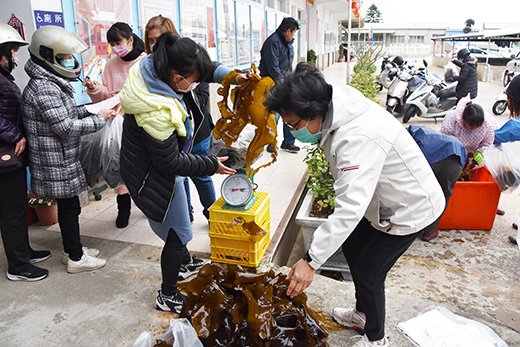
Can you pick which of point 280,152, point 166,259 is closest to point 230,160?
point 166,259

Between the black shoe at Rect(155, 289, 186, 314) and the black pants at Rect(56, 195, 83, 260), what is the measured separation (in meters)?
0.88

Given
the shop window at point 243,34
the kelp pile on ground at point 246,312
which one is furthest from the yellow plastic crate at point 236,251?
the shop window at point 243,34

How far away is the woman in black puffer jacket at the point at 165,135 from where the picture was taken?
197 cm

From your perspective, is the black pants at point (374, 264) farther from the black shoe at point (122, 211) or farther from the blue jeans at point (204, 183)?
the black shoe at point (122, 211)

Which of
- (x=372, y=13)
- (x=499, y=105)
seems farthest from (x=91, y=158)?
(x=372, y=13)

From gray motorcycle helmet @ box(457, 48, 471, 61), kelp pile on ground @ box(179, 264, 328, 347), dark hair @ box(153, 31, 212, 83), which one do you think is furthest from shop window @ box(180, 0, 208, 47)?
gray motorcycle helmet @ box(457, 48, 471, 61)

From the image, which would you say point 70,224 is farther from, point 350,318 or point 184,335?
point 350,318

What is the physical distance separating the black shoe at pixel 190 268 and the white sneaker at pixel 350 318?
3.54 ft

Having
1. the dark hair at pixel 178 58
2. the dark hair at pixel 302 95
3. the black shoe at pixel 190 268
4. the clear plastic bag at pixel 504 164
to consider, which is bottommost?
the black shoe at pixel 190 268

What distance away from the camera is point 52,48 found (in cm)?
259

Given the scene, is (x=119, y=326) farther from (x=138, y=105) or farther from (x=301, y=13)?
(x=301, y=13)

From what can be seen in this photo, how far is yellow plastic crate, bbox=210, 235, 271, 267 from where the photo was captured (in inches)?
114

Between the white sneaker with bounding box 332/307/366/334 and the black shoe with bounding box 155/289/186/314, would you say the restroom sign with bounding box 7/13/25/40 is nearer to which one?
the black shoe with bounding box 155/289/186/314

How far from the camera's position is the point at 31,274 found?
2867 millimetres
